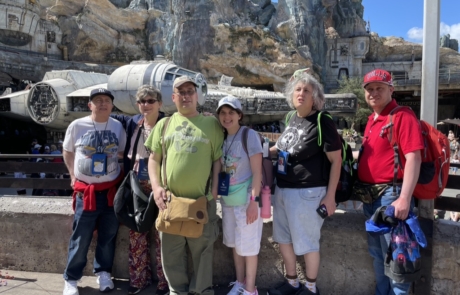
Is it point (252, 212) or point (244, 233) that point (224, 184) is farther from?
point (244, 233)

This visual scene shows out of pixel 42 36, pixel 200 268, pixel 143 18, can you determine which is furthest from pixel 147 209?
pixel 143 18

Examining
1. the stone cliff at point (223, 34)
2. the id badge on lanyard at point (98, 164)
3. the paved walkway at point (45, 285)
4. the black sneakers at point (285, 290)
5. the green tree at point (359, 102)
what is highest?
the stone cliff at point (223, 34)

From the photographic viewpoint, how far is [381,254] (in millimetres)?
2779

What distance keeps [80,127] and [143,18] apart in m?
50.3

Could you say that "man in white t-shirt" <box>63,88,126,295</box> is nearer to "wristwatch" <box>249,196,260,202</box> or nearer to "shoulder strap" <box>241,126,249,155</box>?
"shoulder strap" <box>241,126,249,155</box>

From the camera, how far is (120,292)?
328cm

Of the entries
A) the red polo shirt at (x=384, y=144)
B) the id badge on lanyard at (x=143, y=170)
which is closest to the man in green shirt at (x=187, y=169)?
the id badge on lanyard at (x=143, y=170)

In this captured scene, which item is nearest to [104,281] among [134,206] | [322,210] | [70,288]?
[70,288]

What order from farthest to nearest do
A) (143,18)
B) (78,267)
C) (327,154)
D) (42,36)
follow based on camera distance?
1. (143,18)
2. (42,36)
3. (78,267)
4. (327,154)

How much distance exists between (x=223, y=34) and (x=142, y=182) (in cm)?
3765

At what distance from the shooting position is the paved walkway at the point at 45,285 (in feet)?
10.7

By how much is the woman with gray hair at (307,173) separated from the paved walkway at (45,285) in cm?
102

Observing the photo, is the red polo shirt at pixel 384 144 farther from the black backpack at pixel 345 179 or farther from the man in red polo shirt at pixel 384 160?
the black backpack at pixel 345 179

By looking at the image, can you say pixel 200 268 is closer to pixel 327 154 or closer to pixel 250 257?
pixel 250 257
